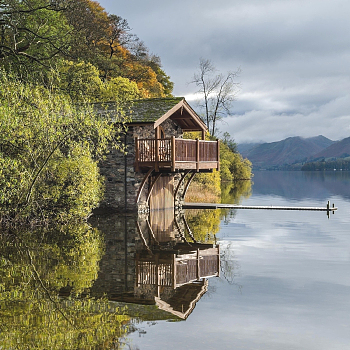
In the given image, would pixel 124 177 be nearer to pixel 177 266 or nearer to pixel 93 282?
pixel 177 266

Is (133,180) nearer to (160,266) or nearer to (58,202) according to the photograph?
(58,202)

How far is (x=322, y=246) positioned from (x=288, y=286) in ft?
20.9

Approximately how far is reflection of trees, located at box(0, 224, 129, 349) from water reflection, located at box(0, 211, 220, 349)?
0.6 inches

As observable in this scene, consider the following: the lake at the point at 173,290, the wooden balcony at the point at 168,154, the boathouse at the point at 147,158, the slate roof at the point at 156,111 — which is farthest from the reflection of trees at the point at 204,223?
the slate roof at the point at 156,111

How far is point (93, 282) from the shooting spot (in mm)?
→ 11305

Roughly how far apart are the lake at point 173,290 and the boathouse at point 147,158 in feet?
20.5

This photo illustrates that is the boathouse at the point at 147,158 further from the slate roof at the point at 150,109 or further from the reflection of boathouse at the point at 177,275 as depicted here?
the reflection of boathouse at the point at 177,275

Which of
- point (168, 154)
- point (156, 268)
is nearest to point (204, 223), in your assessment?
point (168, 154)

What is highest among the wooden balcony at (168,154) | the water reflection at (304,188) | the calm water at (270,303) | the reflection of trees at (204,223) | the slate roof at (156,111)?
the slate roof at (156,111)

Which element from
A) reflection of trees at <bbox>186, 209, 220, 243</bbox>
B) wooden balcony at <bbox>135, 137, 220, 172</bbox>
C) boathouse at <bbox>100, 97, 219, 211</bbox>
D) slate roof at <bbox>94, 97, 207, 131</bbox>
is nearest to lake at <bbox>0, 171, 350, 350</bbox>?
reflection of trees at <bbox>186, 209, 220, 243</bbox>

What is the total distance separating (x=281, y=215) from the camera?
2808 centimetres

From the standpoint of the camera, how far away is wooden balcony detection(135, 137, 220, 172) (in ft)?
82.6

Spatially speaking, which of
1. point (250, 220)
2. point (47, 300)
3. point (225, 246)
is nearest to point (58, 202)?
point (225, 246)

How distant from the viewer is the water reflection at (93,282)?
317 inches
